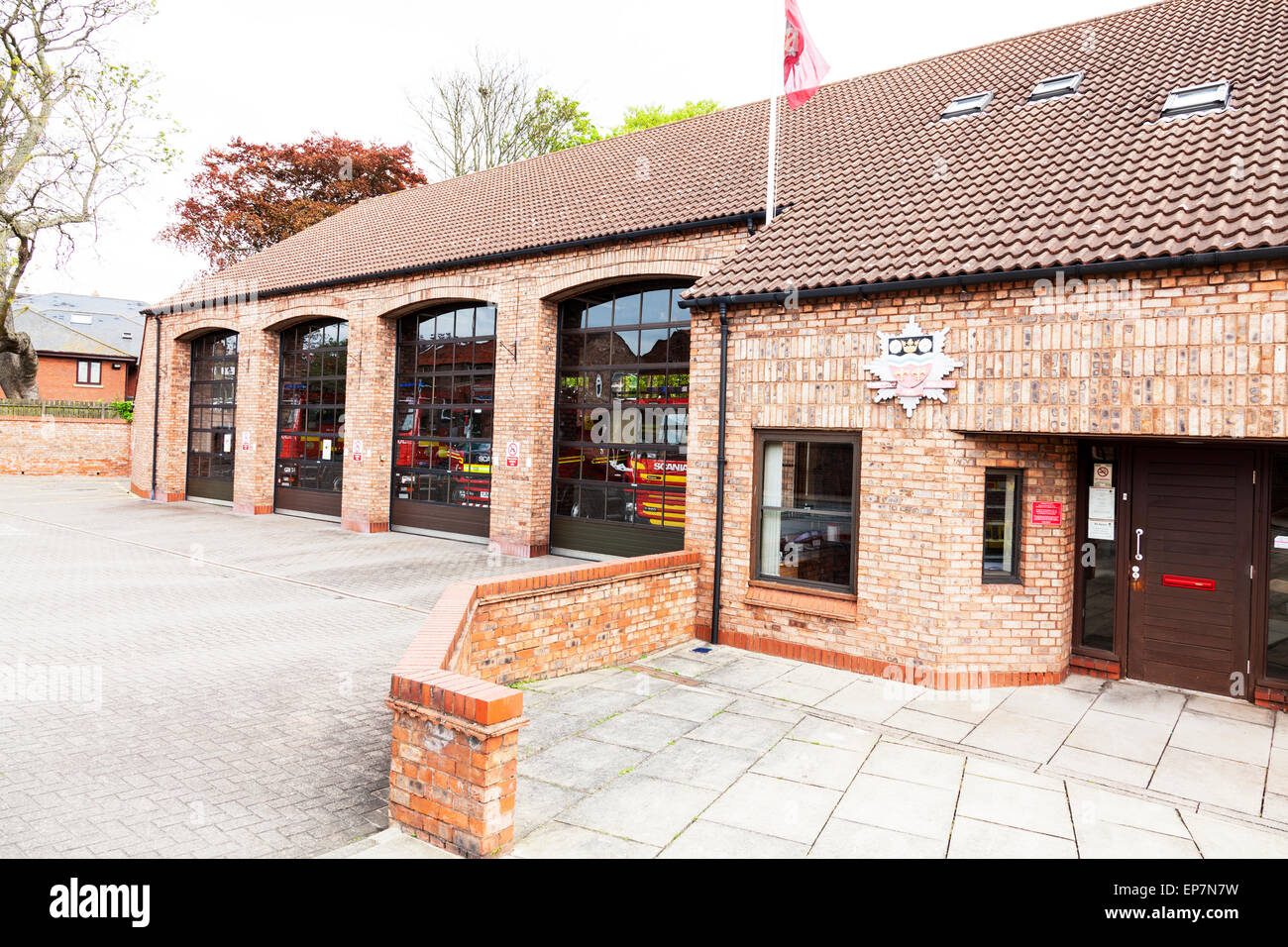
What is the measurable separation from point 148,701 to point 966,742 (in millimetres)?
6620

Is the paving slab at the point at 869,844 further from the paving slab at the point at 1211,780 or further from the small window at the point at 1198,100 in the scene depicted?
the small window at the point at 1198,100

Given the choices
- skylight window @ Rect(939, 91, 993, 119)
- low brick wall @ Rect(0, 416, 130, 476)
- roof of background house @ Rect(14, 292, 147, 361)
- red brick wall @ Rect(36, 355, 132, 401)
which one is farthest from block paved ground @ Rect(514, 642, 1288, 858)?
red brick wall @ Rect(36, 355, 132, 401)

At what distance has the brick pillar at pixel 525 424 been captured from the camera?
48.5 feet

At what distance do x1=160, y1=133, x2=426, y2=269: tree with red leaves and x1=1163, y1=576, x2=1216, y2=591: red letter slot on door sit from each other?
36.0 m

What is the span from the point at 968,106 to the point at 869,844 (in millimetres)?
11108

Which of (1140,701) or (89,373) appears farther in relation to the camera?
(89,373)

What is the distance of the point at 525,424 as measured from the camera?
49.0 feet

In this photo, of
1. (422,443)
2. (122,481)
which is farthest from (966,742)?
(122,481)

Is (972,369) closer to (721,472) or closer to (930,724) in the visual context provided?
(721,472)

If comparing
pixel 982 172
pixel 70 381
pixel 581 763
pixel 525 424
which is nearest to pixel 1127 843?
pixel 581 763

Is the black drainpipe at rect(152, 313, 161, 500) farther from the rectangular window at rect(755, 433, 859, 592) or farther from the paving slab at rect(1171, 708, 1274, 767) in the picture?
the paving slab at rect(1171, 708, 1274, 767)

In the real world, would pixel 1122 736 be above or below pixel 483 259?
below

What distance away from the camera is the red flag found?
32.6ft

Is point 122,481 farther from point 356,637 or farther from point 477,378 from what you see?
point 356,637
